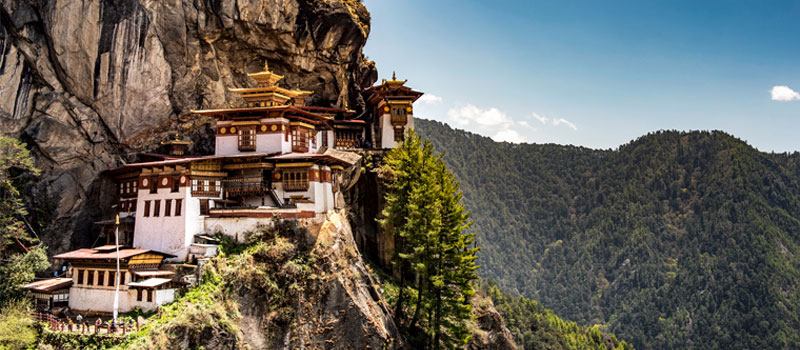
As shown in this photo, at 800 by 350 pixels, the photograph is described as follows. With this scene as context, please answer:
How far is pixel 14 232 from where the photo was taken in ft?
130

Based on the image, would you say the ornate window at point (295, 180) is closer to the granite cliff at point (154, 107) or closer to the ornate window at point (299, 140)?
the granite cliff at point (154, 107)

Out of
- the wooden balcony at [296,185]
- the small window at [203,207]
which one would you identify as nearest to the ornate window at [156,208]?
the small window at [203,207]

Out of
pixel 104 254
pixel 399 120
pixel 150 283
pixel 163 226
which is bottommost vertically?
pixel 150 283

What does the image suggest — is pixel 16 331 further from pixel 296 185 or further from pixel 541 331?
pixel 541 331

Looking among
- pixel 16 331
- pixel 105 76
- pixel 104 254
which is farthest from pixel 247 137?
pixel 16 331

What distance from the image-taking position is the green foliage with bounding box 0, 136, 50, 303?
36.9 metres

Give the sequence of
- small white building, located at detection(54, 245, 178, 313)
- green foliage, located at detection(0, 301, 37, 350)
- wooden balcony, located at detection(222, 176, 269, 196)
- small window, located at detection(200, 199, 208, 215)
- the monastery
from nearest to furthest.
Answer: green foliage, located at detection(0, 301, 37, 350) → small white building, located at detection(54, 245, 178, 313) → the monastery → small window, located at detection(200, 199, 208, 215) → wooden balcony, located at detection(222, 176, 269, 196)

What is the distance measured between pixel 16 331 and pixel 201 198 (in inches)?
506

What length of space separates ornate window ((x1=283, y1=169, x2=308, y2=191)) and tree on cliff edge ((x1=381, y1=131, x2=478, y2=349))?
21.0 feet

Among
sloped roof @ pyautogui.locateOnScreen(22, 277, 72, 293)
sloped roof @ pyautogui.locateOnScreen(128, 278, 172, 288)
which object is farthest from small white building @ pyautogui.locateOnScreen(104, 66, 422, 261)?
sloped roof @ pyautogui.locateOnScreen(22, 277, 72, 293)

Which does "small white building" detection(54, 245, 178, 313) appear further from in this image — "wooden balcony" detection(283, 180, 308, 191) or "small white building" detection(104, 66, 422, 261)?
"wooden balcony" detection(283, 180, 308, 191)

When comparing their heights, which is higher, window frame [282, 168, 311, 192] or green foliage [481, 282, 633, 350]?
window frame [282, 168, 311, 192]

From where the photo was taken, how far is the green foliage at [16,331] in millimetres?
31188

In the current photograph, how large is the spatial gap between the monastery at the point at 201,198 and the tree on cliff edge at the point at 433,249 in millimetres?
5639
